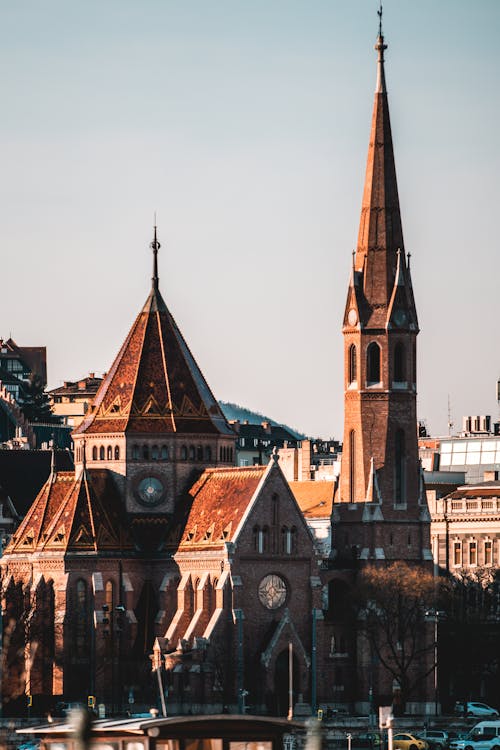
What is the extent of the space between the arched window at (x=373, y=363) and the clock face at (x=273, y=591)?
15332mm

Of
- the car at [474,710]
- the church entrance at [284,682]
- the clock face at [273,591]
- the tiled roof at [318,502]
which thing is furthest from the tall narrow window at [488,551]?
the church entrance at [284,682]

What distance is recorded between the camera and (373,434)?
157625 mm

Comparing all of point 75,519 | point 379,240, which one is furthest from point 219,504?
point 379,240

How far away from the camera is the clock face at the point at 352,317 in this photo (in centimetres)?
15912

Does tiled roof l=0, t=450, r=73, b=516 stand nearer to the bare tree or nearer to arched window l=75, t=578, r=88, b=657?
arched window l=75, t=578, r=88, b=657

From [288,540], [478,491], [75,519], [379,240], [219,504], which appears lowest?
[288,540]

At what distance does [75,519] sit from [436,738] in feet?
115

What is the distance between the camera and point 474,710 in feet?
500

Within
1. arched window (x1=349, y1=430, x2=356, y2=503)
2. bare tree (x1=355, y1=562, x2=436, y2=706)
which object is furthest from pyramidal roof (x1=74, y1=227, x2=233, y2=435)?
bare tree (x1=355, y1=562, x2=436, y2=706)

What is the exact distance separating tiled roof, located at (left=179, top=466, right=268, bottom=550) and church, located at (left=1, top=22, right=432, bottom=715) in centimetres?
14

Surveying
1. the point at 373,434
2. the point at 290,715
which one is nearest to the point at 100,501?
the point at 373,434

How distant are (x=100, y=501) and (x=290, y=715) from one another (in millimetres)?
26991

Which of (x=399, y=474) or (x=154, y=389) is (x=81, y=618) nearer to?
(x=154, y=389)

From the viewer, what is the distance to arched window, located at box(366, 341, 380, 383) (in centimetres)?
15900
